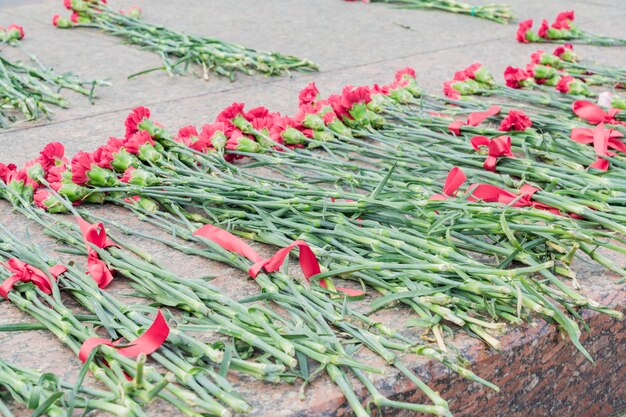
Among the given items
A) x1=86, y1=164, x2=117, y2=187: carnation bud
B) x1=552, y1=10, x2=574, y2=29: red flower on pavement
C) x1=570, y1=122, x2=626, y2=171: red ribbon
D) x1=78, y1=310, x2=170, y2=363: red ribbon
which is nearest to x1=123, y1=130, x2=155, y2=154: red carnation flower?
x1=86, y1=164, x2=117, y2=187: carnation bud

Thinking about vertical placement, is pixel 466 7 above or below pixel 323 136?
below

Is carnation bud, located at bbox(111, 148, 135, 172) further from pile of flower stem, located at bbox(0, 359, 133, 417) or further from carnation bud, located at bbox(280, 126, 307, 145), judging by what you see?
pile of flower stem, located at bbox(0, 359, 133, 417)

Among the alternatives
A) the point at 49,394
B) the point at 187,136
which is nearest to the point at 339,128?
the point at 187,136

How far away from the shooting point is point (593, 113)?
2.63 m

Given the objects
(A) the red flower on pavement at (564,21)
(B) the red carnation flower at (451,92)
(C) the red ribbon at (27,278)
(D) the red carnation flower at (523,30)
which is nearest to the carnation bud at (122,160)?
(C) the red ribbon at (27,278)

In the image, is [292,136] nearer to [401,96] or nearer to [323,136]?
[323,136]

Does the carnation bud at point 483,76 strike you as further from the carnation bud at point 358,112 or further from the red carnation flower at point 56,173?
the red carnation flower at point 56,173

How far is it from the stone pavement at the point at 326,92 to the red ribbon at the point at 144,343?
0.06 m

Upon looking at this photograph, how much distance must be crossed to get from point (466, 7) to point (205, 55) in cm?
177

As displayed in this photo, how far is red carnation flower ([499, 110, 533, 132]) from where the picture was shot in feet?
8.05

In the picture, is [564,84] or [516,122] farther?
[564,84]

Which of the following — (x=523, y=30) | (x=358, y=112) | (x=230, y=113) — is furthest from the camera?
(x=523, y=30)

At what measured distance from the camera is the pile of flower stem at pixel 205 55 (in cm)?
348

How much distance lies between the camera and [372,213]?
190 centimetres
